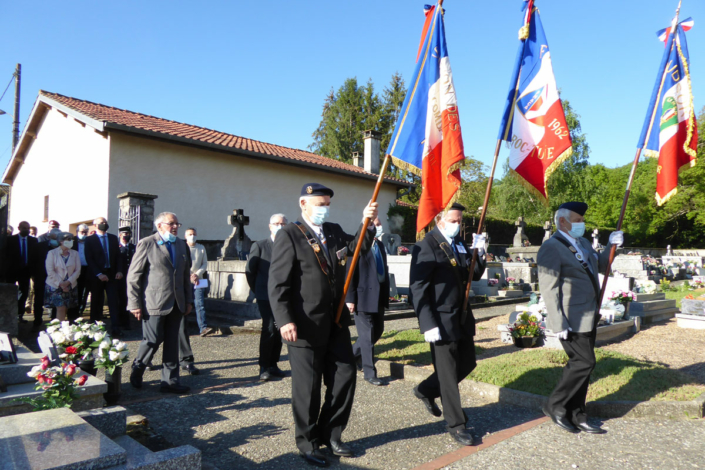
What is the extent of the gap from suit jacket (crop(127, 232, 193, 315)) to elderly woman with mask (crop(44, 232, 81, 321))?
10.7 ft

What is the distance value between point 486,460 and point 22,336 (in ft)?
25.8

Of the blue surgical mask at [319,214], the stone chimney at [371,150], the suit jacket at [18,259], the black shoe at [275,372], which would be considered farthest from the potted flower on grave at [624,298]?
the stone chimney at [371,150]

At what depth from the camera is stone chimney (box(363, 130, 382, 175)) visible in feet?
85.6

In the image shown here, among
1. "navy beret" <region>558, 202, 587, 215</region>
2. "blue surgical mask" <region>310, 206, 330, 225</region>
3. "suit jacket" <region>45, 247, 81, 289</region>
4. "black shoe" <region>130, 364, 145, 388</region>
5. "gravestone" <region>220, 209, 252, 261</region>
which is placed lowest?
"black shoe" <region>130, 364, 145, 388</region>

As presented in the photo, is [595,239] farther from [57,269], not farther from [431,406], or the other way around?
[57,269]

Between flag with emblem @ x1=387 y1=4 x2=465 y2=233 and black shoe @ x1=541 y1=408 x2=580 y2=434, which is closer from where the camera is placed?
black shoe @ x1=541 y1=408 x2=580 y2=434

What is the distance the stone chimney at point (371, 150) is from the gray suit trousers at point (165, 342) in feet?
69.9

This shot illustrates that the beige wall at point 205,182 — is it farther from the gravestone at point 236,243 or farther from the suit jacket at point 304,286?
the suit jacket at point 304,286

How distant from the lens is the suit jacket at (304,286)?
11.5 ft

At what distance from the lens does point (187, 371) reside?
6.18m

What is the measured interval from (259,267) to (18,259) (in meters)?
6.07

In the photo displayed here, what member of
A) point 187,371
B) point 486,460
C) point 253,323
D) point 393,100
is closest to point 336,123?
point 393,100

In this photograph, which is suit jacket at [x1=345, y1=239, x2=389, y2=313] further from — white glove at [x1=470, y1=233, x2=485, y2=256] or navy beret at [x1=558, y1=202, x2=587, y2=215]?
navy beret at [x1=558, y1=202, x2=587, y2=215]

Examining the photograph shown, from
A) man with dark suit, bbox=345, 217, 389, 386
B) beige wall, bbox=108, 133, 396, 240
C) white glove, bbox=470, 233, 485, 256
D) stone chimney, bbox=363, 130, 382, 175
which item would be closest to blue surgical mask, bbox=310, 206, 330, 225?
white glove, bbox=470, 233, 485, 256
